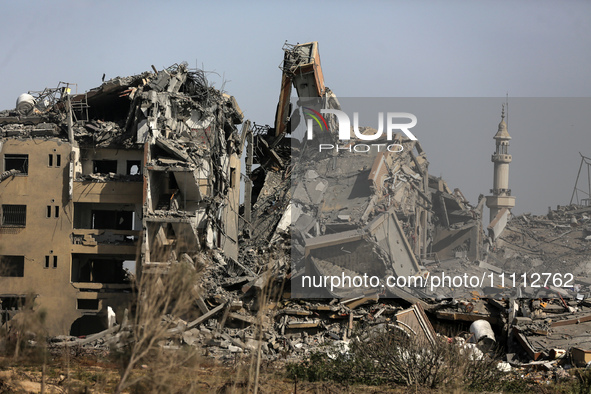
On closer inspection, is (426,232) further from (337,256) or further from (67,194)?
(67,194)

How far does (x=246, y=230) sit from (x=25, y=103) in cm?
1028

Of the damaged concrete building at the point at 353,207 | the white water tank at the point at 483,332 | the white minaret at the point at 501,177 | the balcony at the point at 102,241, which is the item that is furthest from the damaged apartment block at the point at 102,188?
the white minaret at the point at 501,177

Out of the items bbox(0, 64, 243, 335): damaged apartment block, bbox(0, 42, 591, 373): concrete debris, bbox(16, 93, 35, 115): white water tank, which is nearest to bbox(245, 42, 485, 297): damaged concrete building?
bbox(0, 42, 591, 373): concrete debris

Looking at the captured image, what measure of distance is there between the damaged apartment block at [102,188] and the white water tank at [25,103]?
0.34 m

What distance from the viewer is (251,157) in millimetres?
34812

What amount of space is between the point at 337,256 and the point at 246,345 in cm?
611

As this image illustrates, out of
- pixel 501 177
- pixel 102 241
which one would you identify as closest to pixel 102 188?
pixel 102 241

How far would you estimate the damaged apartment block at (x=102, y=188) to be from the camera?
26.9 meters

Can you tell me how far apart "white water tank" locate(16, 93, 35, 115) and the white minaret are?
722 inches

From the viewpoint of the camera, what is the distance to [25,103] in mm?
30531

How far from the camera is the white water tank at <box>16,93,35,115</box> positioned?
30.3 m

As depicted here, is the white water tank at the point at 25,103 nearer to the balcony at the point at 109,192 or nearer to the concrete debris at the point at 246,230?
the concrete debris at the point at 246,230

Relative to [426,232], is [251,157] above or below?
above

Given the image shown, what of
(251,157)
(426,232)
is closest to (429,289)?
(426,232)
